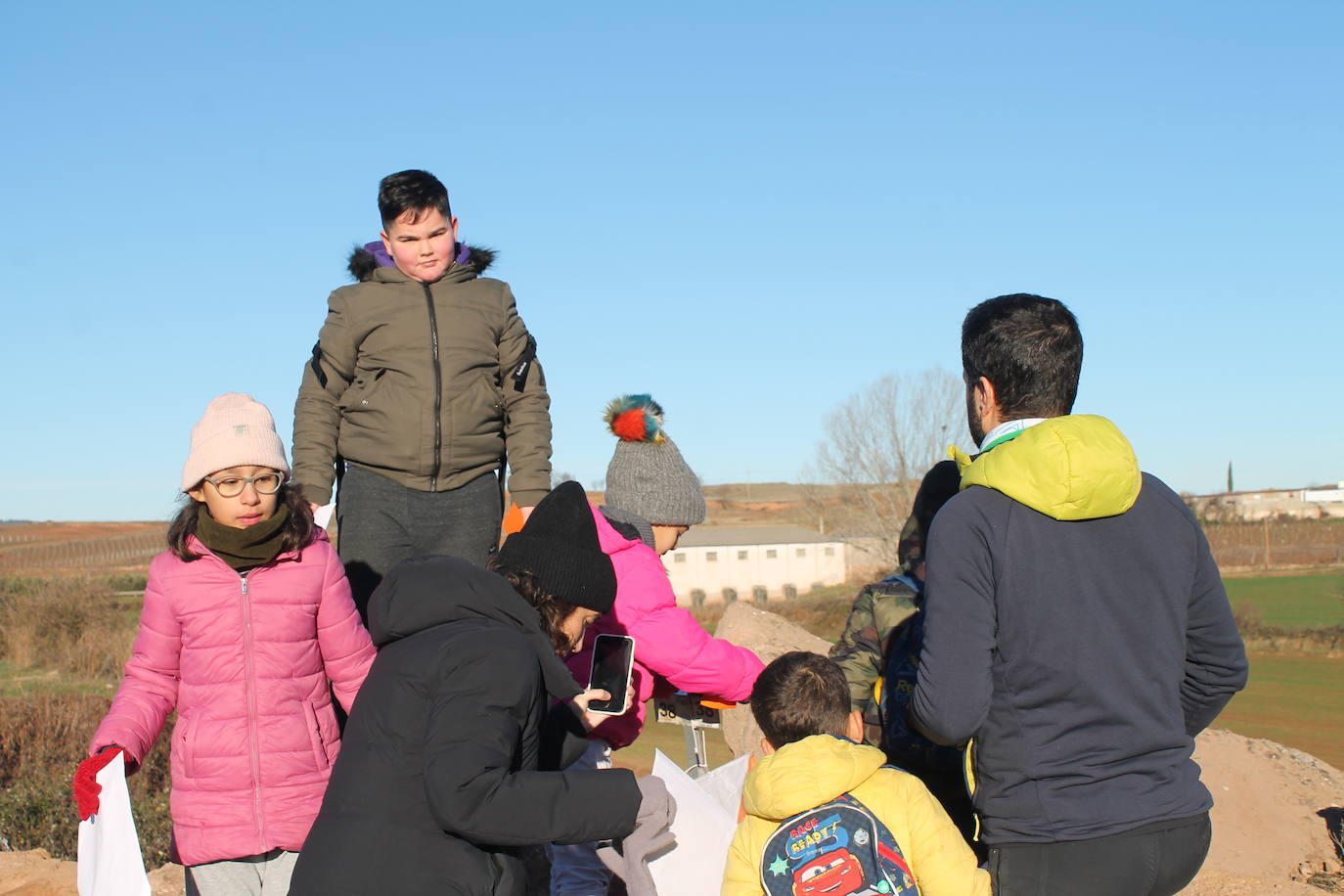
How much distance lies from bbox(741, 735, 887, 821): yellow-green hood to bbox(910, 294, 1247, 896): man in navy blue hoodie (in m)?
0.39

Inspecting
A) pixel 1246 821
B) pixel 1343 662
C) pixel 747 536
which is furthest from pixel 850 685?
pixel 747 536

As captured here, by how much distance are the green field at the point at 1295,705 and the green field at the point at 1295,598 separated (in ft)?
9.95

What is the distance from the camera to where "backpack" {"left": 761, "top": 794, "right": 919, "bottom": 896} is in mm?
2824

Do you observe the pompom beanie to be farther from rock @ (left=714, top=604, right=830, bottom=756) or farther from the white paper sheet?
rock @ (left=714, top=604, right=830, bottom=756)

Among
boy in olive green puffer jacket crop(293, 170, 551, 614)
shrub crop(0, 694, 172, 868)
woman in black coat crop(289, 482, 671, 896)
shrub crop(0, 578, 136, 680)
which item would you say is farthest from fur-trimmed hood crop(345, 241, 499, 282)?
shrub crop(0, 578, 136, 680)

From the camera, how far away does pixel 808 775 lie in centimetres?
293

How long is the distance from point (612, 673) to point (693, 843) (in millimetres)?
613

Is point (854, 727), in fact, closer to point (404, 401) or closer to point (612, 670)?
point (612, 670)

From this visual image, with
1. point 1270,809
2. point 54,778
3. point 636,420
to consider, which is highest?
point 636,420

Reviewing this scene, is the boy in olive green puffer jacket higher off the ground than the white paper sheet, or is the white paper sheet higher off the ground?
the boy in olive green puffer jacket

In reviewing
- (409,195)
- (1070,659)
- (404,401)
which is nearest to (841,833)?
(1070,659)

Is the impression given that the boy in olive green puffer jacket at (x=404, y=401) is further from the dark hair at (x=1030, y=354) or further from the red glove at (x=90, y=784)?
the dark hair at (x=1030, y=354)

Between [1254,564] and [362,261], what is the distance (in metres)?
53.0

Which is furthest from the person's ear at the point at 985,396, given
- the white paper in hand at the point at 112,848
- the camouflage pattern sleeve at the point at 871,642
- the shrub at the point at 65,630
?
the shrub at the point at 65,630
